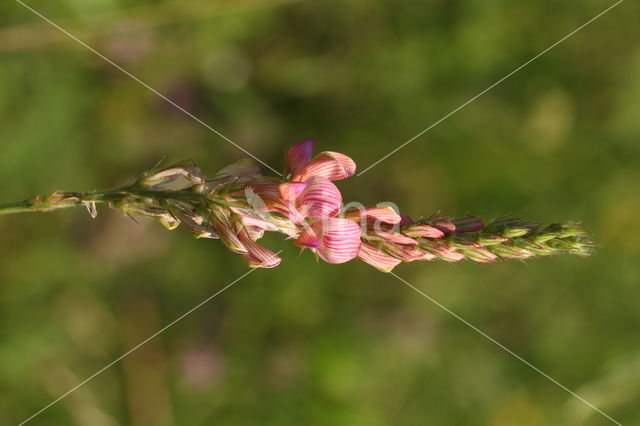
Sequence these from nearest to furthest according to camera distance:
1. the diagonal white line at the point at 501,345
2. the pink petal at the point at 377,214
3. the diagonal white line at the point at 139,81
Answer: the pink petal at the point at 377,214
the diagonal white line at the point at 139,81
the diagonal white line at the point at 501,345

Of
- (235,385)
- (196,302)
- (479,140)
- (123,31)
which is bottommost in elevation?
(235,385)

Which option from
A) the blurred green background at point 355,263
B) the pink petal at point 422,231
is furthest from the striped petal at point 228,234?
the blurred green background at point 355,263

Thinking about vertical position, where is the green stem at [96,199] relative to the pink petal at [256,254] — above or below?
above

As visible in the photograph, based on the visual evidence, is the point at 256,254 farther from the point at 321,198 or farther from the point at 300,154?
the point at 300,154

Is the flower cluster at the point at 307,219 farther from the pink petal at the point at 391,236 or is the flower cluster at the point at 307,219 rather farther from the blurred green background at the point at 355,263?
the blurred green background at the point at 355,263

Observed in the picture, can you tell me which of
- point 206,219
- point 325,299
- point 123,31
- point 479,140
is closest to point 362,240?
point 206,219

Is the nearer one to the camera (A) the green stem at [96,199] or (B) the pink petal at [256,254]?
(A) the green stem at [96,199]

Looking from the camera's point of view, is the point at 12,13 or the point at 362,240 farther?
the point at 12,13

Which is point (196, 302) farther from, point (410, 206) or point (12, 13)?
point (12, 13)
